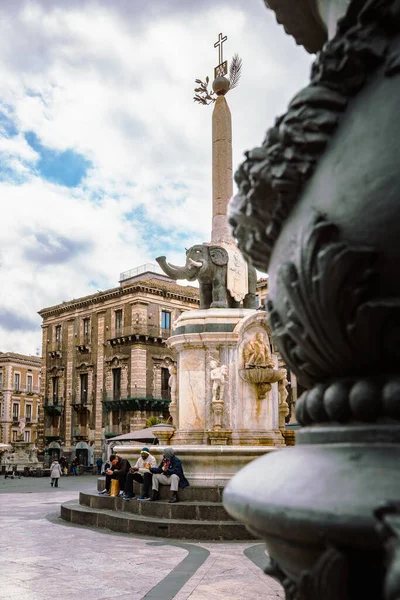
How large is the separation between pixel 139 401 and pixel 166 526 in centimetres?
3460

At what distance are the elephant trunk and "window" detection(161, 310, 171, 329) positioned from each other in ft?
111

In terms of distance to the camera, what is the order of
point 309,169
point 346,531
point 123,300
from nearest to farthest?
1. point 346,531
2. point 309,169
3. point 123,300

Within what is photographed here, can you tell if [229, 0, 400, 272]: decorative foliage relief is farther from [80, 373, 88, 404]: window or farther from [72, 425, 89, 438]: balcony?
[80, 373, 88, 404]: window

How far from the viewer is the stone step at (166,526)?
8906 mm

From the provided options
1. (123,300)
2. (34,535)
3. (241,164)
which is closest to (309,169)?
(241,164)

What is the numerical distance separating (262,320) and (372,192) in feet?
36.1

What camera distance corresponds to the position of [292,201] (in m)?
1.17

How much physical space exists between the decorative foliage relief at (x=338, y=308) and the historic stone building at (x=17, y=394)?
232ft

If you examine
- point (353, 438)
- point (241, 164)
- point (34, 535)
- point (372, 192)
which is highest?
point (241, 164)

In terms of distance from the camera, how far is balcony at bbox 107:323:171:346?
44.6 metres

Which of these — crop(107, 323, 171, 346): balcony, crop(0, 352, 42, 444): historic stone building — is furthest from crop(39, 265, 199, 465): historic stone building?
crop(0, 352, 42, 444): historic stone building

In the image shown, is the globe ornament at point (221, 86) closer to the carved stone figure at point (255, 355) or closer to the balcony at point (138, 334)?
the carved stone figure at point (255, 355)

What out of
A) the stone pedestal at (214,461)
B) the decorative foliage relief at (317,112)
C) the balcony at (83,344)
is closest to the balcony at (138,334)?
the balcony at (83,344)

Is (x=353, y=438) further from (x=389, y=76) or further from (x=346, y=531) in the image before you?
(x=389, y=76)
